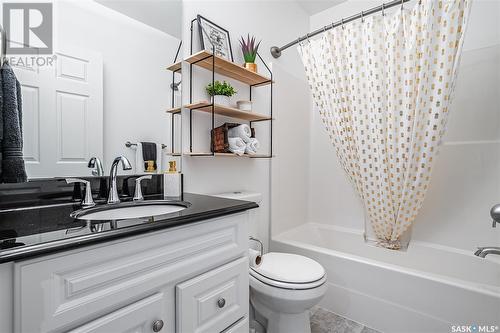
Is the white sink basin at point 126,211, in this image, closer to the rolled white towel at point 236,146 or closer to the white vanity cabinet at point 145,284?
the white vanity cabinet at point 145,284

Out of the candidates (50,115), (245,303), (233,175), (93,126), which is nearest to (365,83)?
(233,175)

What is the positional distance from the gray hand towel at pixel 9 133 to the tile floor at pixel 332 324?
1.71m

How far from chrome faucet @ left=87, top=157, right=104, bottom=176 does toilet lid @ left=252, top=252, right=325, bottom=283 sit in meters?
0.91

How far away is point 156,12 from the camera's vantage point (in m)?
1.32

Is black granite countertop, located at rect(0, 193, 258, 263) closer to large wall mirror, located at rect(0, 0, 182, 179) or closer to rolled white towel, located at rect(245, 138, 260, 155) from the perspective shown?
large wall mirror, located at rect(0, 0, 182, 179)

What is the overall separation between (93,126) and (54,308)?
792 mm

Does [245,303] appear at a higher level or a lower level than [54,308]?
lower

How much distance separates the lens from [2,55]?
904 millimetres

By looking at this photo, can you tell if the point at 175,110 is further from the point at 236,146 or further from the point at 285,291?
the point at 285,291

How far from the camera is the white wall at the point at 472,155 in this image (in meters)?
1.74

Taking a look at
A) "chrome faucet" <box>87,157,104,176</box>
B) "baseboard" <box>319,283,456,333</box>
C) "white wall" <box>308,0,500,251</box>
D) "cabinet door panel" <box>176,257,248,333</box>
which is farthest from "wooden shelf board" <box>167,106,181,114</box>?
"white wall" <box>308,0,500,251</box>

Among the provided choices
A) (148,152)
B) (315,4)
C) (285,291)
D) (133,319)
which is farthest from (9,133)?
(315,4)

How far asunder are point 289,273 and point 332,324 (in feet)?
2.01

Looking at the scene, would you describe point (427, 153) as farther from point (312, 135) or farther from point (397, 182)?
point (312, 135)
